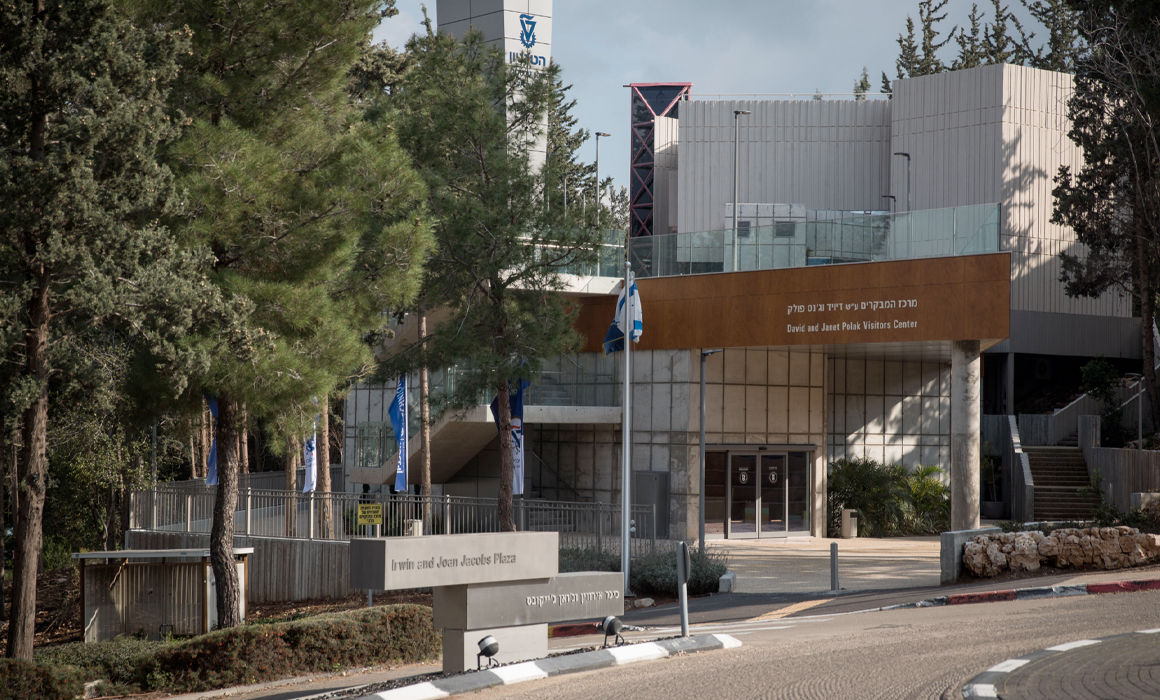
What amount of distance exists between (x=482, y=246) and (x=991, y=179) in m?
25.3

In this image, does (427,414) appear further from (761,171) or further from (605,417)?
(761,171)

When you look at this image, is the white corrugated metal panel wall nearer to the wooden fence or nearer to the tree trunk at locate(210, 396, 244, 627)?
the wooden fence

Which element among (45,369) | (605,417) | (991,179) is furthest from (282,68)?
(991,179)

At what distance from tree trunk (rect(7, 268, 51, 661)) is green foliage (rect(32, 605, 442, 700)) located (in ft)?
2.42

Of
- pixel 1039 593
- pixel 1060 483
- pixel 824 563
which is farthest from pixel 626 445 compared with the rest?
pixel 1060 483

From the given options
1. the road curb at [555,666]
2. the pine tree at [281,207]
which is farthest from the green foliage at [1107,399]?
the road curb at [555,666]

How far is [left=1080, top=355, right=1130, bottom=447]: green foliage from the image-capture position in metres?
37.0

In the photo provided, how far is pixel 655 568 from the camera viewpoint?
21.5m

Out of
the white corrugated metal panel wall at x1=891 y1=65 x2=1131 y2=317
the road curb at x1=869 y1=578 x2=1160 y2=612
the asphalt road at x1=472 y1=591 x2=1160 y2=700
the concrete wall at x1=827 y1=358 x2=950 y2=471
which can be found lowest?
the road curb at x1=869 y1=578 x2=1160 y2=612

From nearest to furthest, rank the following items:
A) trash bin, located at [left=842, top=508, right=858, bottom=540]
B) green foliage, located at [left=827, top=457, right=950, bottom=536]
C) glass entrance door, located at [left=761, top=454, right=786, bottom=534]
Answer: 1. glass entrance door, located at [left=761, top=454, right=786, bottom=534]
2. trash bin, located at [left=842, top=508, right=858, bottom=540]
3. green foliage, located at [left=827, top=457, right=950, bottom=536]

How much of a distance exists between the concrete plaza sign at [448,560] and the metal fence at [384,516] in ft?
39.1

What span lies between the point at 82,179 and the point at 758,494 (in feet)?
68.3

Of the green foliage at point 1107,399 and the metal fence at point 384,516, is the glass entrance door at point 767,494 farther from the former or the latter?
the green foliage at point 1107,399

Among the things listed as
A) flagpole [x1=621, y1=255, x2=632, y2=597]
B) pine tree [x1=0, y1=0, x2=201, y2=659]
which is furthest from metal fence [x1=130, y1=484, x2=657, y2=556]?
pine tree [x1=0, y1=0, x2=201, y2=659]
